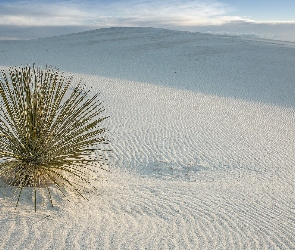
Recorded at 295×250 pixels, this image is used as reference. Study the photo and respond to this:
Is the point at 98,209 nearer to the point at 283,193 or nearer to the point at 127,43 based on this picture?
the point at 283,193

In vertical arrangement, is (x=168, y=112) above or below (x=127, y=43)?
below

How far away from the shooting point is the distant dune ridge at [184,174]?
10.8ft

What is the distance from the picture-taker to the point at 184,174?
534 centimetres

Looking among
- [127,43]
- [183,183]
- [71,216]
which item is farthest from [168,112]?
[127,43]

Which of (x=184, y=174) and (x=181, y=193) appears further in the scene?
(x=184, y=174)

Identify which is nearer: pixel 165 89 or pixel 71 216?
pixel 71 216

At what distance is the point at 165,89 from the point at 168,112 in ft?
10.6

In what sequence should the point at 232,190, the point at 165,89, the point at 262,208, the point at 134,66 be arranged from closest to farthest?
1. the point at 262,208
2. the point at 232,190
3. the point at 165,89
4. the point at 134,66

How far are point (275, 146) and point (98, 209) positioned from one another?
169 inches

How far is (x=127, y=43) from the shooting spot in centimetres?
2536

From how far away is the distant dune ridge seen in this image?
129 inches

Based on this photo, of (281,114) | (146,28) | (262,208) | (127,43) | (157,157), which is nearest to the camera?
(262,208)

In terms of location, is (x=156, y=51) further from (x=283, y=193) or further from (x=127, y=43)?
(x=283, y=193)

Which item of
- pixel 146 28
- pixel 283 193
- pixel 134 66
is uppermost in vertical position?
pixel 146 28
